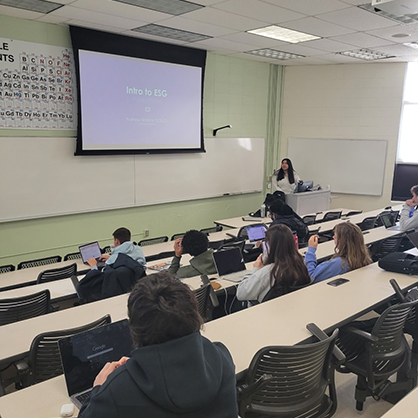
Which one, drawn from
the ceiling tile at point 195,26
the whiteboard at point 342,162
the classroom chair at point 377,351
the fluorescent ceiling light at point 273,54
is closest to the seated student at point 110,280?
the classroom chair at point 377,351

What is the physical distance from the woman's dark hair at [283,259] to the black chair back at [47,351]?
1265 mm

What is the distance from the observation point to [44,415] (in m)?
1.54

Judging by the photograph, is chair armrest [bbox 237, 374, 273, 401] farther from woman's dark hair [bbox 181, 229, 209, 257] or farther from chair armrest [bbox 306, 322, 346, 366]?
woman's dark hair [bbox 181, 229, 209, 257]

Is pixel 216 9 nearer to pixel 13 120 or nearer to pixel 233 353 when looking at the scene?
pixel 13 120

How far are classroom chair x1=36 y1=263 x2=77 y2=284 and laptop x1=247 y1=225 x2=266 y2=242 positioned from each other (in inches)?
85.7

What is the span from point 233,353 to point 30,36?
510 centimetres

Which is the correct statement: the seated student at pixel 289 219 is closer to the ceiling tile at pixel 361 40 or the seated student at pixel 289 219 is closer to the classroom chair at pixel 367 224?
the classroom chair at pixel 367 224

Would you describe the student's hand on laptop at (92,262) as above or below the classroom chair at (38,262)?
above

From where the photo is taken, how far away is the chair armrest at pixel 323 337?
2066 millimetres

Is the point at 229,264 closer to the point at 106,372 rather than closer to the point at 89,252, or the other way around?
the point at 89,252

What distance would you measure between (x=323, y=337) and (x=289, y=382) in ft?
1.11

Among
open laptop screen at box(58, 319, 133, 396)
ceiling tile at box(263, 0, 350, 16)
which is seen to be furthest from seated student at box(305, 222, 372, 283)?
ceiling tile at box(263, 0, 350, 16)

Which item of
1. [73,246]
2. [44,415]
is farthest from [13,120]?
[44,415]

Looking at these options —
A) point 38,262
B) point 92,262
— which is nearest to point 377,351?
point 92,262
